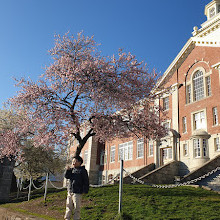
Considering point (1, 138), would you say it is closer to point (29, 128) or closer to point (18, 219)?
point (29, 128)

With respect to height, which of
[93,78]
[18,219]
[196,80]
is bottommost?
[18,219]

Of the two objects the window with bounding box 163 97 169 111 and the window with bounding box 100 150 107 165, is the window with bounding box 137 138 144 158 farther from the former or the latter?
the window with bounding box 100 150 107 165

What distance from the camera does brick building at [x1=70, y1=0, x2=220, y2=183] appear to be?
24.8 metres

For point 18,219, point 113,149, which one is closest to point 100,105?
point 18,219

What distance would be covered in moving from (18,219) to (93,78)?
890 cm

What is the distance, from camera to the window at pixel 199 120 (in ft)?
85.0

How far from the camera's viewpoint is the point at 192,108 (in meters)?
27.3

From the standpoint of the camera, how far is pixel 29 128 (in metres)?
16.8

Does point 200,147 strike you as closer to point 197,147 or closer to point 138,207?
point 197,147

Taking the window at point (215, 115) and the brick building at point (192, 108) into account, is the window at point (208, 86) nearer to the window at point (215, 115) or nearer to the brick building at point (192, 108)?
the brick building at point (192, 108)

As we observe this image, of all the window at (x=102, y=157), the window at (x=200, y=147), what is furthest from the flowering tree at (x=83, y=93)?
the window at (x=102, y=157)

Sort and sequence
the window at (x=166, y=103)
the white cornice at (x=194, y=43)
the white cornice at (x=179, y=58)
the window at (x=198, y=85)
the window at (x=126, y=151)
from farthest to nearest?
the window at (x=126, y=151) < the window at (x=166, y=103) < the white cornice at (x=179, y=58) < the window at (x=198, y=85) < the white cornice at (x=194, y=43)

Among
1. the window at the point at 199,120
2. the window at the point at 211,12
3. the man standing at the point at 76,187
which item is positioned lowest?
the man standing at the point at 76,187

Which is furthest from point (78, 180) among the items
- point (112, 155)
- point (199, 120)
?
point (112, 155)
